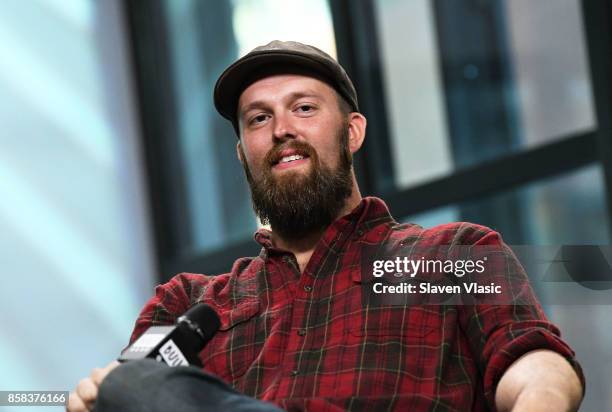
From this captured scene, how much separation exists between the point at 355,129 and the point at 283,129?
7.3 inches

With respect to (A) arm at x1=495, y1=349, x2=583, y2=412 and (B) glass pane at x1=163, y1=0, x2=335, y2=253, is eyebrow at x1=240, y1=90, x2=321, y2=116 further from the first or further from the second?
(B) glass pane at x1=163, y1=0, x2=335, y2=253

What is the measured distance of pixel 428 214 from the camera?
3.54 metres

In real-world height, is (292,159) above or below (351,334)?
above

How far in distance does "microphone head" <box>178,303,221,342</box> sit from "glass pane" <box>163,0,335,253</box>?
2.85 metres

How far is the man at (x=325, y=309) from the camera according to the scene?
1.40 meters

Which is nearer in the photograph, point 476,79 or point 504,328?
point 504,328

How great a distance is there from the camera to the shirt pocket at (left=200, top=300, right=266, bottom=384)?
1.62 m

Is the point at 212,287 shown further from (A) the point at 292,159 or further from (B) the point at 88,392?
(B) the point at 88,392

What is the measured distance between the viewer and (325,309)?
63.3 inches

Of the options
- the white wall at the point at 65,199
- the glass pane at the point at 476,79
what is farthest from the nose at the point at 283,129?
the white wall at the point at 65,199

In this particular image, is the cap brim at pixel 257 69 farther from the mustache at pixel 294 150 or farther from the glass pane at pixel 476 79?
the glass pane at pixel 476 79

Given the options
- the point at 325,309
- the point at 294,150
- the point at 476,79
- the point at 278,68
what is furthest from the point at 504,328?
the point at 476,79

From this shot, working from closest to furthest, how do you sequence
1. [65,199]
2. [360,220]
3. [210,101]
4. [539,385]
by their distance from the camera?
[539,385], [360,220], [65,199], [210,101]

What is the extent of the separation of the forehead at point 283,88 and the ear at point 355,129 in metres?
0.09
